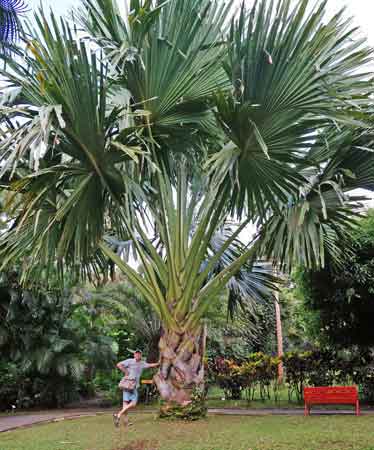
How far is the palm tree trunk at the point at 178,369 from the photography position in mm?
7926

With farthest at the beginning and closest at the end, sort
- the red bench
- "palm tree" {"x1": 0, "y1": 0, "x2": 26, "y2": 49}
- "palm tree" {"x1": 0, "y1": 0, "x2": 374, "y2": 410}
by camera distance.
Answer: the red bench, "palm tree" {"x1": 0, "y1": 0, "x2": 26, "y2": 49}, "palm tree" {"x1": 0, "y1": 0, "x2": 374, "y2": 410}

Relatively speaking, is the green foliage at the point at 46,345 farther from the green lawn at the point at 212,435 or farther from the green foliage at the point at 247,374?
the green lawn at the point at 212,435

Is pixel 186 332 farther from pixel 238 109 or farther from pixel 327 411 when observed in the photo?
pixel 327 411

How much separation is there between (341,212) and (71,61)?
487 centimetres

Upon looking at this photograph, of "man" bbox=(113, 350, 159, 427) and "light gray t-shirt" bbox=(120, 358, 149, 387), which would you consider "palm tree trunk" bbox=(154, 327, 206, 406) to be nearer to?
"man" bbox=(113, 350, 159, 427)

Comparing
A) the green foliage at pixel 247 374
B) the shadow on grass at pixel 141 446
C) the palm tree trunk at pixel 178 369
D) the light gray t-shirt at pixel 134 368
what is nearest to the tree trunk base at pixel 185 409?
the palm tree trunk at pixel 178 369

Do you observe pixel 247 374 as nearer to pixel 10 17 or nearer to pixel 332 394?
pixel 332 394

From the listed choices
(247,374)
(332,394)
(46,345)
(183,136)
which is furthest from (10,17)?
(247,374)

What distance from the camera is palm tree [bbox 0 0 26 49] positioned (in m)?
7.82

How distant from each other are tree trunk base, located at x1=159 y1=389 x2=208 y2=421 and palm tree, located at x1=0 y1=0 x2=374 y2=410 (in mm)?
113

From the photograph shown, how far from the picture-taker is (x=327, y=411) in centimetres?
1104

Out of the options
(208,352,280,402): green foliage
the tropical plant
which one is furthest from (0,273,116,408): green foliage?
the tropical plant

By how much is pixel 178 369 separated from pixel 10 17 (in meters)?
6.22

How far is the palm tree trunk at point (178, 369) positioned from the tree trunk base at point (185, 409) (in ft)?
0.19
